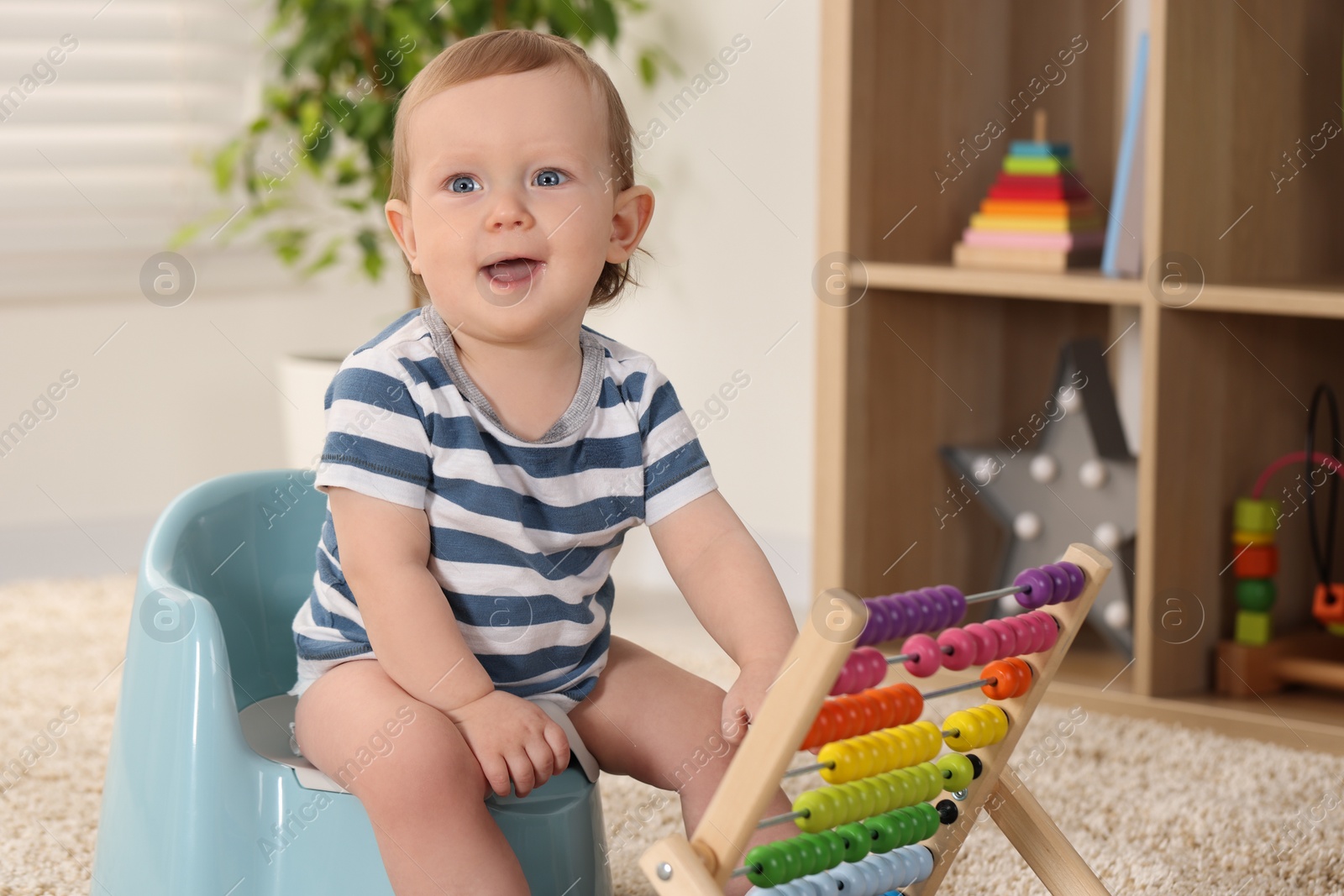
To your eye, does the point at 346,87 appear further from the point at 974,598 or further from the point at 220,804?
the point at 974,598

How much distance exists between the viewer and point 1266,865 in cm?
117

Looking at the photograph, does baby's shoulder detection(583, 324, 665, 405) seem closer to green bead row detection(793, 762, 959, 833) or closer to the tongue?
the tongue

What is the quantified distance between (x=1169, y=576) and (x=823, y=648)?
0.93 metres

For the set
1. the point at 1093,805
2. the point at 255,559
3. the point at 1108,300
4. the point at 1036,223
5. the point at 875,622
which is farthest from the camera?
the point at 1036,223

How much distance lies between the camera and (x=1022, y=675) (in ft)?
2.96

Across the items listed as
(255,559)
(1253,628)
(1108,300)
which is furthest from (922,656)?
(1253,628)

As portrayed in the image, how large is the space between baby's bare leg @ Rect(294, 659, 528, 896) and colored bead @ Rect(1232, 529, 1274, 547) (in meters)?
1.00

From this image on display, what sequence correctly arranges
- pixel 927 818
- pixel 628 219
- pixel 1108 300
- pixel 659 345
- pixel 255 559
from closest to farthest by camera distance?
pixel 927 818, pixel 628 219, pixel 255 559, pixel 1108 300, pixel 659 345

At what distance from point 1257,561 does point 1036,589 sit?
0.79 meters

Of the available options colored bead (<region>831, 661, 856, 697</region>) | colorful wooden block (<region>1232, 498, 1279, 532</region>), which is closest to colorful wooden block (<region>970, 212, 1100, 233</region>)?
colorful wooden block (<region>1232, 498, 1279, 532</region>)

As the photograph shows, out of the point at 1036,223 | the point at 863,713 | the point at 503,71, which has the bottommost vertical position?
the point at 863,713

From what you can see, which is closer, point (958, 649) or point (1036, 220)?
point (958, 649)

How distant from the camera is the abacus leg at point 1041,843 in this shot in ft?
3.06

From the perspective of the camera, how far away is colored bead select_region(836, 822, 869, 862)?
2.67 ft
